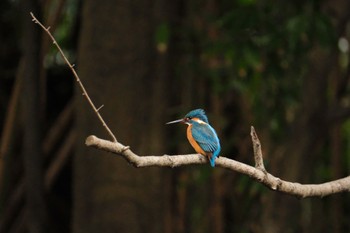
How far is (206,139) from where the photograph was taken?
13.0ft

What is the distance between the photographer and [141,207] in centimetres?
632

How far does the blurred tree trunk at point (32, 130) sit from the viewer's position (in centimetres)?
735

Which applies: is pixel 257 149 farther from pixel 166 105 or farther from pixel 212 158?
pixel 166 105

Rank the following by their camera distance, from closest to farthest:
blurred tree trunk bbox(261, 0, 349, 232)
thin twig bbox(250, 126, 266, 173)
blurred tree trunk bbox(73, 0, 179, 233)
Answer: thin twig bbox(250, 126, 266, 173) < blurred tree trunk bbox(73, 0, 179, 233) < blurred tree trunk bbox(261, 0, 349, 232)

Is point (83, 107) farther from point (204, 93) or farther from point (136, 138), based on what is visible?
point (204, 93)

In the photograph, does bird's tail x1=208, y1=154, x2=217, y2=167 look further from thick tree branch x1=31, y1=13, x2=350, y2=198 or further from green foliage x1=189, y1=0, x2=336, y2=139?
green foliage x1=189, y1=0, x2=336, y2=139

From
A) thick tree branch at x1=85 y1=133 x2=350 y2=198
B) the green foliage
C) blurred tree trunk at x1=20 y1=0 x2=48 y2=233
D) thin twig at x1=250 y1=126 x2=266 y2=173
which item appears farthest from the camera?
blurred tree trunk at x1=20 y1=0 x2=48 y2=233

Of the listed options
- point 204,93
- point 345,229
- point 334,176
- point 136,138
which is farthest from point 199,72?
point 345,229

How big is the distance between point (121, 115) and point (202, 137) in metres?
2.32

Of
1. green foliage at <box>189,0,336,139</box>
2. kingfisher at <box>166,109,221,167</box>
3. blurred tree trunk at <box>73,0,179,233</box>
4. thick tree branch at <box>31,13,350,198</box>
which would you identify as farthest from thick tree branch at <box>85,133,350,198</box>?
blurred tree trunk at <box>73,0,179,233</box>

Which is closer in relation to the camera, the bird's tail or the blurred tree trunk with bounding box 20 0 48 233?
the bird's tail

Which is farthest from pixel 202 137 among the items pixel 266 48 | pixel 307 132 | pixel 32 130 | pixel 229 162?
pixel 32 130

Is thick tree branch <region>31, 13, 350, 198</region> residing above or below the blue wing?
below

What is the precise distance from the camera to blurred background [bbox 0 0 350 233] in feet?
20.5
